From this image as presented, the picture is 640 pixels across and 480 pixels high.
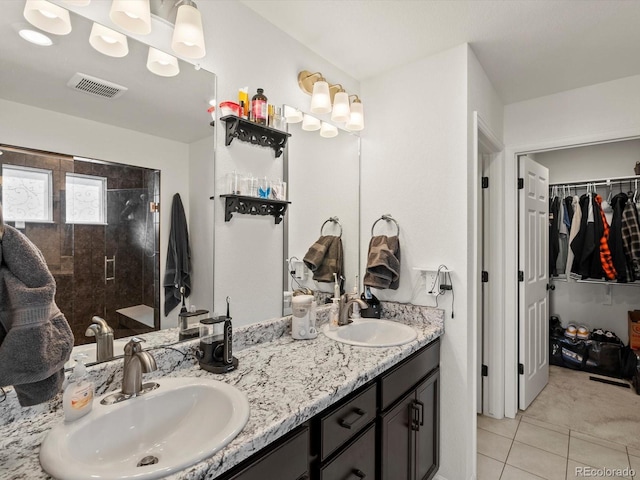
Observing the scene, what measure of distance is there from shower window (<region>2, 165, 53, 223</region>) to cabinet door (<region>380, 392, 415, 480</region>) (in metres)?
1.45

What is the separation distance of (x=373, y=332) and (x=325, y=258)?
53 cm

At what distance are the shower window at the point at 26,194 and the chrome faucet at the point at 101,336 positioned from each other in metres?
0.37

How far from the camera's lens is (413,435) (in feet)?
5.54

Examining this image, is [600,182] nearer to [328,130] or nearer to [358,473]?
[328,130]

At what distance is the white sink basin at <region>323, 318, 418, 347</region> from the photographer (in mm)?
1869

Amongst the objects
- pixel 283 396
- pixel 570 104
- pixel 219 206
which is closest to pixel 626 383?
pixel 570 104

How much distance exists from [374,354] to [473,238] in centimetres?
99

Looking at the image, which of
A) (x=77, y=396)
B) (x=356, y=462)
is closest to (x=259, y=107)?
(x=77, y=396)

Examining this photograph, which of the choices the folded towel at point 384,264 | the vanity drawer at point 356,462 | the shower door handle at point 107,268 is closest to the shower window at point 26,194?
the shower door handle at point 107,268

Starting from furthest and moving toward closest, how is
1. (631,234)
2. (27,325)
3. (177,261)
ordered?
(631,234) → (177,261) → (27,325)

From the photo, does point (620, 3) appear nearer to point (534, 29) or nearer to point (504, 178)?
point (534, 29)

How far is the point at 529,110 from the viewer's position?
8.96 ft

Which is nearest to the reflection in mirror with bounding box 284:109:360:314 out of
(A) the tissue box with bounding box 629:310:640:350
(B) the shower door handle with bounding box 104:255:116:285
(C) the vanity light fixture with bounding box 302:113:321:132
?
(C) the vanity light fixture with bounding box 302:113:321:132

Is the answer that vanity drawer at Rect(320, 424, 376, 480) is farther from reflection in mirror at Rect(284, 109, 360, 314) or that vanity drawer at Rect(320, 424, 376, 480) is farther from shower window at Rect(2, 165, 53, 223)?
shower window at Rect(2, 165, 53, 223)
